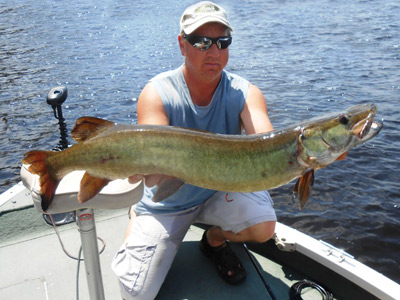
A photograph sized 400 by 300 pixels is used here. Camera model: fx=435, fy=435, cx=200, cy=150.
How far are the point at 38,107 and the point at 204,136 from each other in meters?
11.2

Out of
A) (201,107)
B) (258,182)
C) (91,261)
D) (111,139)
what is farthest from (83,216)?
(201,107)

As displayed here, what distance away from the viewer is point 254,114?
3502 mm

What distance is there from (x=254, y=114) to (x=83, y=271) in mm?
2028

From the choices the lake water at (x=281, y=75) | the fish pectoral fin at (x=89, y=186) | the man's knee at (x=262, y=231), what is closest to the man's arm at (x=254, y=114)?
the man's knee at (x=262, y=231)

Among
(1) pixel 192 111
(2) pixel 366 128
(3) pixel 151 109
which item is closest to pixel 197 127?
(1) pixel 192 111

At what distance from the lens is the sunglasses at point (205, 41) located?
3.27m

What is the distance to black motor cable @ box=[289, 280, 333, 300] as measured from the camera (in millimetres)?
3473

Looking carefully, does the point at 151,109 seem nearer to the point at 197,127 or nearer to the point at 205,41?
the point at 197,127

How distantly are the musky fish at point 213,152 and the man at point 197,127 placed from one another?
78cm

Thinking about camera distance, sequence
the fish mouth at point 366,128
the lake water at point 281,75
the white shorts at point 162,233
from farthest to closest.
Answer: the lake water at point 281,75 < the white shorts at point 162,233 < the fish mouth at point 366,128

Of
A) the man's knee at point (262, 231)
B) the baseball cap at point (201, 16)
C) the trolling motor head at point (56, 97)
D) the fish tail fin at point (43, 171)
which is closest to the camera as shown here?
the fish tail fin at point (43, 171)

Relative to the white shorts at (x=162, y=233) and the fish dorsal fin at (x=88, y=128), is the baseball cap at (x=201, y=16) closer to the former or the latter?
the fish dorsal fin at (x=88, y=128)

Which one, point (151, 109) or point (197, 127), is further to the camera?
point (197, 127)

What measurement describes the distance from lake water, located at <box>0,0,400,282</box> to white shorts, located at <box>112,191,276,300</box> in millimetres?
3327
